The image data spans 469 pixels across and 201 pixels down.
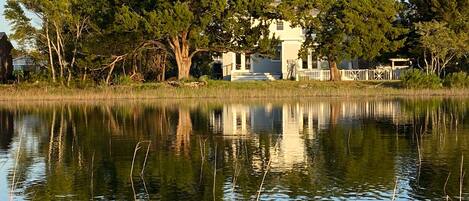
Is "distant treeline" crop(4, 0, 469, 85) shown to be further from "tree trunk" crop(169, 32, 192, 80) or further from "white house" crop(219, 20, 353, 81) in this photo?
"white house" crop(219, 20, 353, 81)

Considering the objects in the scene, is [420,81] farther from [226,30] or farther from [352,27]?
[226,30]

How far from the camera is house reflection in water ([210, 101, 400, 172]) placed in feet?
74.8

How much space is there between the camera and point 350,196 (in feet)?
51.6

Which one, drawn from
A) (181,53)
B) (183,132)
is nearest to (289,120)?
(183,132)

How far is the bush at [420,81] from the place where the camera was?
54375 millimetres

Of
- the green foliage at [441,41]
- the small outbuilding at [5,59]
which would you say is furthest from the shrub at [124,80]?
the green foliage at [441,41]

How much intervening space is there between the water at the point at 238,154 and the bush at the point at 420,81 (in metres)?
14.5

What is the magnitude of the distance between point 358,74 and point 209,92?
15516 mm

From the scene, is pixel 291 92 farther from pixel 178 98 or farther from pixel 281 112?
pixel 281 112

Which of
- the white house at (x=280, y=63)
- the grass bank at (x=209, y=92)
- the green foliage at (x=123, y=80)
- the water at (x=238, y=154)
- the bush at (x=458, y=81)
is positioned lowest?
the water at (x=238, y=154)

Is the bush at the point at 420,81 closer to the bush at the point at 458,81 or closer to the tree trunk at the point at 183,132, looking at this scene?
the bush at the point at 458,81

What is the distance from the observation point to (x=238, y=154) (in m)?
22.1

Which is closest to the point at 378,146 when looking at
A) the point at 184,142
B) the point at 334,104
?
the point at 184,142

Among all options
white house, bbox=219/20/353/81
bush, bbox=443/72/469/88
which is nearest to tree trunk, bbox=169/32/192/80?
white house, bbox=219/20/353/81
